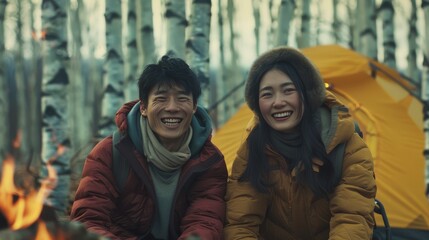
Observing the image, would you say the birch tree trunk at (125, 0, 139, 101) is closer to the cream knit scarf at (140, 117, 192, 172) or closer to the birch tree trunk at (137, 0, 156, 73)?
the birch tree trunk at (137, 0, 156, 73)

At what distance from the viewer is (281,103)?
3689 millimetres

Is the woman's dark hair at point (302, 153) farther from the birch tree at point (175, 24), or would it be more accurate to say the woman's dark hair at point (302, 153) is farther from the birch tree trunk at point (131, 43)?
the birch tree trunk at point (131, 43)

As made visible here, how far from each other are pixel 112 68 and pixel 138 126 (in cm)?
560

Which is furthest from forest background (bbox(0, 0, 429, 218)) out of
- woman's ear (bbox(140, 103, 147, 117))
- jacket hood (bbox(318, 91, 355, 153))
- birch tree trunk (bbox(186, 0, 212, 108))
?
woman's ear (bbox(140, 103, 147, 117))

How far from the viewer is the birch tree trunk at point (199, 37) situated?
23.7 feet

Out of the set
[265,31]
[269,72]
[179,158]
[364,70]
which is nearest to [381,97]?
[364,70]

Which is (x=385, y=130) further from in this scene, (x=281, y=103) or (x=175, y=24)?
(x=175, y=24)

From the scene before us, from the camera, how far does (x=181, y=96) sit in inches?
148

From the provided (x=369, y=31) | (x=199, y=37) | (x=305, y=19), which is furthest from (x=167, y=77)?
(x=369, y=31)

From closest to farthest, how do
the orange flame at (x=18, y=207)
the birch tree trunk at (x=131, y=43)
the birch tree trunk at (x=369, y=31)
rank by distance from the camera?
1. the orange flame at (x=18, y=207)
2. the birch tree trunk at (x=131, y=43)
3. the birch tree trunk at (x=369, y=31)

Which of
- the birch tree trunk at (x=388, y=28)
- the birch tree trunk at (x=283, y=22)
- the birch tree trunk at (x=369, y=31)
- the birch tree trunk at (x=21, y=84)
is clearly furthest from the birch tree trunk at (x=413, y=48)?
the birch tree trunk at (x=21, y=84)

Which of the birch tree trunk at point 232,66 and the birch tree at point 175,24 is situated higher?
the birch tree at point 175,24

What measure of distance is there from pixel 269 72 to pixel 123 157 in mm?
1136

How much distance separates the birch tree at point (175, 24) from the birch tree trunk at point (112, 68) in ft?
6.96
